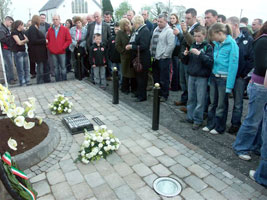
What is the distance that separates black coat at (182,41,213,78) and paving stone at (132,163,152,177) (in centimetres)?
213

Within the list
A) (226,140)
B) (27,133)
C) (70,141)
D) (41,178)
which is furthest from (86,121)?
(226,140)

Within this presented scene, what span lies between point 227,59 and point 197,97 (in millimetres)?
983

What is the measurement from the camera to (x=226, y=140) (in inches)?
174

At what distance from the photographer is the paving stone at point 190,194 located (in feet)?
9.37

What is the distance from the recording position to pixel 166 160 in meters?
3.67

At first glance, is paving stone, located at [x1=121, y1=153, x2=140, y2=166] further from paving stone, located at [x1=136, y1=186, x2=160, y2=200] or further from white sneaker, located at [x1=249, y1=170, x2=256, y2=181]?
white sneaker, located at [x1=249, y1=170, x2=256, y2=181]

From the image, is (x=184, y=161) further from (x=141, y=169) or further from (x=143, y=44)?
(x=143, y=44)

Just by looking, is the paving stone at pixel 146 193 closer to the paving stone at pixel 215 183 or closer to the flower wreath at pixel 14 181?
the paving stone at pixel 215 183

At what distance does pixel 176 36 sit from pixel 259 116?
3.76m

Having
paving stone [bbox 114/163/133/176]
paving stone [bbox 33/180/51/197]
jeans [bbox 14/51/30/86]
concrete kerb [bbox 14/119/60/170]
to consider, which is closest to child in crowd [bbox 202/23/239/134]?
paving stone [bbox 114/163/133/176]

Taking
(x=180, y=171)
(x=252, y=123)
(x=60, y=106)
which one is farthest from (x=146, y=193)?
(x=60, y=106)

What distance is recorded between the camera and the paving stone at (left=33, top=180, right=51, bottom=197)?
2.91 metres

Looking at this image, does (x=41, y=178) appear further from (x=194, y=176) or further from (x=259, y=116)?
(x=259, y=116)

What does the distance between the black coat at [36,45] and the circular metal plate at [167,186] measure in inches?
265
